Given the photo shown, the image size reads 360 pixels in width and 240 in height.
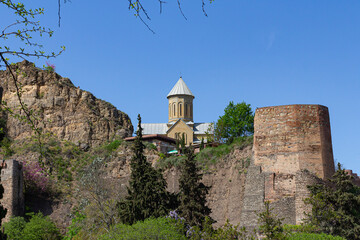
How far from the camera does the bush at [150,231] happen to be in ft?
69.6

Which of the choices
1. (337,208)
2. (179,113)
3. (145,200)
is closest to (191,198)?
(145,200)

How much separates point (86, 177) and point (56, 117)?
891 centimetres

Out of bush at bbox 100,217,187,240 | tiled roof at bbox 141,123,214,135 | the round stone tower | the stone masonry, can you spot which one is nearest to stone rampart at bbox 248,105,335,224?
bush at bbox 100,217,187,240

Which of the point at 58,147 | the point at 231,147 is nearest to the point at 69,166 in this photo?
the point at 58,147

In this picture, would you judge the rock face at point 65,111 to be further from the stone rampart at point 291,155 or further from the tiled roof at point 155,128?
the stone rampart at point 291,155

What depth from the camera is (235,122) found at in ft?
141

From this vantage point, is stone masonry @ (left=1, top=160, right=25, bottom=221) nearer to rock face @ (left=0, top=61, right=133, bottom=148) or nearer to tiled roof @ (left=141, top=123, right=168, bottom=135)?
rock face @ (left=0, top=61, right=133, bottom=148)

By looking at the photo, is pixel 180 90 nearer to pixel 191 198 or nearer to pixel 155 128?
pixel 155 128

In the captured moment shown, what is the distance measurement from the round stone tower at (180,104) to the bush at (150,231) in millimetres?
36452

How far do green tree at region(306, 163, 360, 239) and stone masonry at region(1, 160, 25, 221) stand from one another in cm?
1991

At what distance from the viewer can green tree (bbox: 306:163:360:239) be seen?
71.4ft

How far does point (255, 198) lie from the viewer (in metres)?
24.9

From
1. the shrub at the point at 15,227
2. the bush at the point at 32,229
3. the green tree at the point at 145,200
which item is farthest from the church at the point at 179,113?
the green tree at the point at 145,200

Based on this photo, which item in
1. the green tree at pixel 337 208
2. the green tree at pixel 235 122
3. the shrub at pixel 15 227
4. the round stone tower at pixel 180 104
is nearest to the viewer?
the green tree at pixel 337 208
